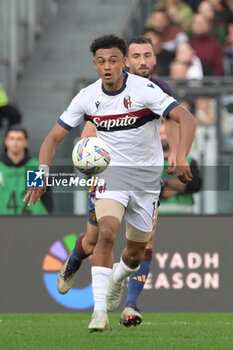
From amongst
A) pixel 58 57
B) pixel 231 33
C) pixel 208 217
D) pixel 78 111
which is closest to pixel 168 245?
pixel 208 217

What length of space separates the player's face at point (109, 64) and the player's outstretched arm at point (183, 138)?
54 cm

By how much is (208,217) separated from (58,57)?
26.1 ft

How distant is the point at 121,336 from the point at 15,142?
4450mm

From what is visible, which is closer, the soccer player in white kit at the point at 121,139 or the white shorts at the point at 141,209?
the soccer player in white kit at the point at 121,139

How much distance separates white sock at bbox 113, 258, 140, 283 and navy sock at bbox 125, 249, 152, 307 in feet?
0.63

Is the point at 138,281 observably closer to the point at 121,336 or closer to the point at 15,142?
the point at 121,336

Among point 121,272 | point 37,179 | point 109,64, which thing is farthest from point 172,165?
point 121,272

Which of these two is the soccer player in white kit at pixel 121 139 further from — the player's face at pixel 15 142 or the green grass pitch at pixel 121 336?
the player's face at pixel 15 142

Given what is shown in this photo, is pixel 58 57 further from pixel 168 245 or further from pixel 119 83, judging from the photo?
A: pixel 119 83

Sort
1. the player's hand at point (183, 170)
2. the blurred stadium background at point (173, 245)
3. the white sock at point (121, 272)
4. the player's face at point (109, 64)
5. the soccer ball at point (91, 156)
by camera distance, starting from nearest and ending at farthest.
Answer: the player's hand at point (183, 170)
the soccer ball at point (91, 156)
the player's face at point (109, 64)
the white sock at point (121, 272)
the blurred stadium background at point (173, 245)

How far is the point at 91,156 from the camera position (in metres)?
8.59

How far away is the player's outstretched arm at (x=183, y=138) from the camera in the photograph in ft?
27.4

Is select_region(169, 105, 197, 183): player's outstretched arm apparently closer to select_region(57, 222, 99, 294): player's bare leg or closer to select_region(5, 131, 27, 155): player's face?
select_region(57, 222, 99, 294): player's bare leg

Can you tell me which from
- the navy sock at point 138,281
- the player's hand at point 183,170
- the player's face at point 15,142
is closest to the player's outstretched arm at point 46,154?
the player's hand at point 183,170
